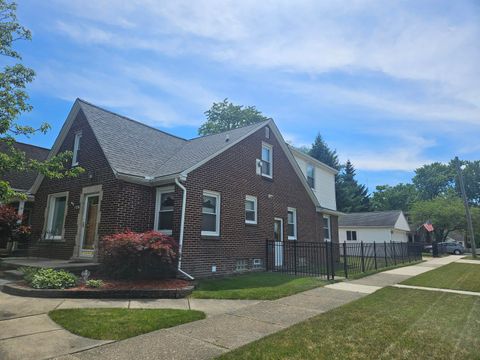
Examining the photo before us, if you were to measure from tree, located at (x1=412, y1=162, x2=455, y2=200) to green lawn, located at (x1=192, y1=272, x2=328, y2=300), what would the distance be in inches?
2884

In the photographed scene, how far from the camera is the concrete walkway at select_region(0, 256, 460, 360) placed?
4.29 m

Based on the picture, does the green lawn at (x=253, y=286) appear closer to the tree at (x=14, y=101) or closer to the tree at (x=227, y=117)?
the tree at (x=14, y=101)

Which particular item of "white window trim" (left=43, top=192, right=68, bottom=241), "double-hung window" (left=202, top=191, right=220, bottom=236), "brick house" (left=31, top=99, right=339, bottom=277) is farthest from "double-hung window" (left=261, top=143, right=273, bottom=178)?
"white window trim" (left=43, top=192, right=68, bottom=241)

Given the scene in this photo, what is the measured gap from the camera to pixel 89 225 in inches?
467

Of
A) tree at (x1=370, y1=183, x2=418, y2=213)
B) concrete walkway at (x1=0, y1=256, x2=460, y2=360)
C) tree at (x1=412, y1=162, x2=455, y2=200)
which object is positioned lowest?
concrete walkway at (x1=0, y1=256, x2=460, y2=360)

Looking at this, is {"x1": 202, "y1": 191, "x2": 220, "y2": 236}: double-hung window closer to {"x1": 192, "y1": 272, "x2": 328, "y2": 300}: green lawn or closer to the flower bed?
{"x1": 192, "y1": 272, "x2": 328, "y2": 300}: green lawn

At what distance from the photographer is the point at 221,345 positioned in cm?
470

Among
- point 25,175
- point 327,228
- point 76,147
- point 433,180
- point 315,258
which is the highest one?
point 433,180

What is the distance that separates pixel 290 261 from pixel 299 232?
2.31 m

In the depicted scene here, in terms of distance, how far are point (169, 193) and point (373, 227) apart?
28.5 m

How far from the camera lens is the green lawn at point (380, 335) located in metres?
4.38

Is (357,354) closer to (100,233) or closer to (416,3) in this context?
(416,3)

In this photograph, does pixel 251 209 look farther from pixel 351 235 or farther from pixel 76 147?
pixel 351 235

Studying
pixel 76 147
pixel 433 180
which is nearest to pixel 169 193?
pixel 76 147
